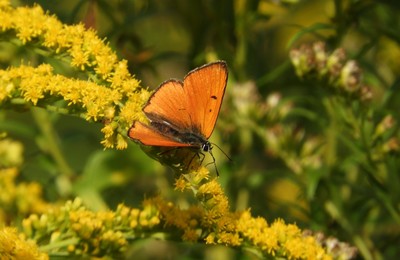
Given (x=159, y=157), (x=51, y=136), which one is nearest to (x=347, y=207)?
(x=159, y=157)

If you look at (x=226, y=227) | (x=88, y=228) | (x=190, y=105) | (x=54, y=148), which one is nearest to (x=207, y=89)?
(x=190, y=105)

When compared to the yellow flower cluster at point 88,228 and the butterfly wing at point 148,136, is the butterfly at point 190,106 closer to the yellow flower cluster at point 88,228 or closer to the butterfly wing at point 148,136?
the butterfly wing at point 148,136

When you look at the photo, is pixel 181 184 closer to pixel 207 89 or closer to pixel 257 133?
pixel 207 89

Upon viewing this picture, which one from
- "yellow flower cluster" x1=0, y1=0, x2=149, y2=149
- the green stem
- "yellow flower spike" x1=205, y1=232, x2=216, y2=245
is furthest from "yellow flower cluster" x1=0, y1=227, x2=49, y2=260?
→ the green stem

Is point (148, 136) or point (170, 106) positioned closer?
point (148, 136)

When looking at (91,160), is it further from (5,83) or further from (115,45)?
(5,83)

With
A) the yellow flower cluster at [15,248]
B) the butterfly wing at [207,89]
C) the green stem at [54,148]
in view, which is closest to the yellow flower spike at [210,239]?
the butterfly wing at [207,89]
